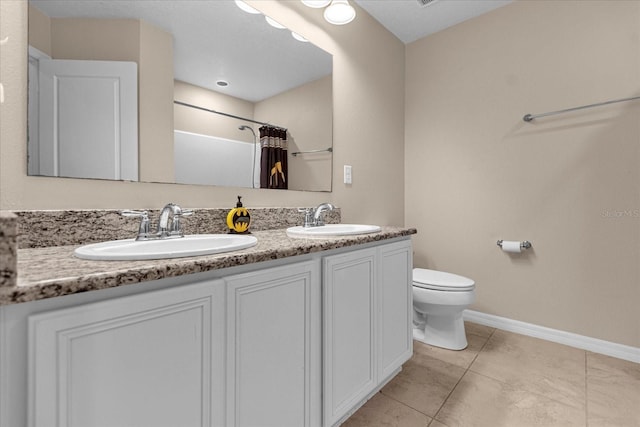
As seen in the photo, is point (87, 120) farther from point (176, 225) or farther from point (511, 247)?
point (511, 247)

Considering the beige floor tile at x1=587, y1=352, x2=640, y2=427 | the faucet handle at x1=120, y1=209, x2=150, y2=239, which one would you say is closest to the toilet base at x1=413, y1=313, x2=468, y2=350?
the beige floor tile at x1=587, y1=352, x2=640, y2=427

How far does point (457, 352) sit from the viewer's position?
187cm

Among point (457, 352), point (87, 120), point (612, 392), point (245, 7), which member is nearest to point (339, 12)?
point (245, 7)

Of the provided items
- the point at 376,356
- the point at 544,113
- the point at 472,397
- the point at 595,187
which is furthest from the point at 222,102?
the point at 595,187

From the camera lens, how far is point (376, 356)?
133 centimetres

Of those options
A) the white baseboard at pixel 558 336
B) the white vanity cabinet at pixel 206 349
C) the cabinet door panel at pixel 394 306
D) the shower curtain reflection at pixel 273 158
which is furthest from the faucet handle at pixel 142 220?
the white baseboard at pixel 558 336

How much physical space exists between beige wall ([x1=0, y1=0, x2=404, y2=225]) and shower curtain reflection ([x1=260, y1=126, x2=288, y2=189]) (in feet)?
0.20

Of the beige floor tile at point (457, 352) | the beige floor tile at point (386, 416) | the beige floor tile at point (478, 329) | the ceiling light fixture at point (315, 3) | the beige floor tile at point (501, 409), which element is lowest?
the beige floor tile at point (386, 416)

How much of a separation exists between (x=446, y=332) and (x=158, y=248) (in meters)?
1.78

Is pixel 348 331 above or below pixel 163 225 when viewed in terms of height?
below

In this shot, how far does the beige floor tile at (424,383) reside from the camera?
1407mm

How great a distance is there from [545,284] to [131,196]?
248 centimetres

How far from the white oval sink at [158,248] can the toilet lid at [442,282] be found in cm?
128

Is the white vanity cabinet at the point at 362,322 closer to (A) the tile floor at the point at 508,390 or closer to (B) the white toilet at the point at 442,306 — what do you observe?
(A) the tile floor at the point at 508,390
